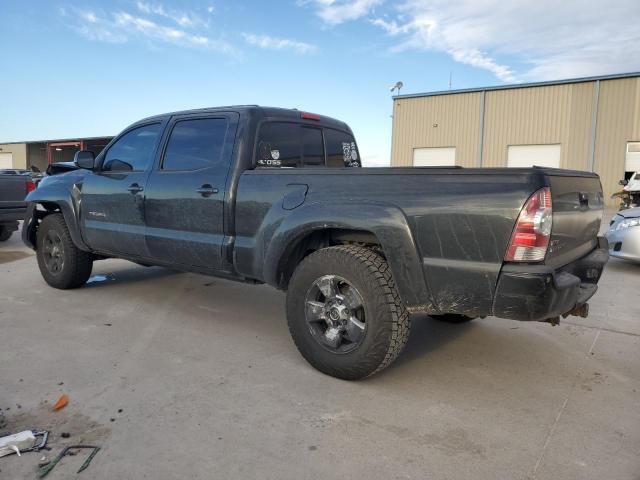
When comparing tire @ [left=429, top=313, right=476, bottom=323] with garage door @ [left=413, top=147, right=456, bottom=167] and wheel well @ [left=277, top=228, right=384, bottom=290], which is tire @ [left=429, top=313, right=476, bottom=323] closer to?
wheel well @ [left=277, top=228, right=384, bottom=290]

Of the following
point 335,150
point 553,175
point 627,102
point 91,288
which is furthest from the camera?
point 627,102

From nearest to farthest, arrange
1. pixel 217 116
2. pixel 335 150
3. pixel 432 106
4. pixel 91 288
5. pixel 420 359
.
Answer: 1. pixel 420 359
2. pixel 217 116
3. pixel 335 150
4. pixel 91 288
5. pixel 432 106

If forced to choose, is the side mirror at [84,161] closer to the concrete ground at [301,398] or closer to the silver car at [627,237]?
the concrete ground at [301,398]

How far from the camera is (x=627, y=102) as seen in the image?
22422 mm

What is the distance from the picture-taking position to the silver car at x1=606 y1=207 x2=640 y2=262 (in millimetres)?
6805

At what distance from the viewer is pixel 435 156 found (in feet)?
91.0

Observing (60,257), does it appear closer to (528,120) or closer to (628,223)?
(628,223)

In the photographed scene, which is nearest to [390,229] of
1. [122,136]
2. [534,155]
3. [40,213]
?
[122,136]

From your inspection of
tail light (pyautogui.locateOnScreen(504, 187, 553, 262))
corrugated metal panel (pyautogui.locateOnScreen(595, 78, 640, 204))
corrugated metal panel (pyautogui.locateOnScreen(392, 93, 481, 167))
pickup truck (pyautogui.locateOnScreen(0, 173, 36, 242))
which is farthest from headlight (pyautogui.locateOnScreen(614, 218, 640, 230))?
corrugated metal panel (pyautogui.locateOnScreen(392, 93, 481, 167))

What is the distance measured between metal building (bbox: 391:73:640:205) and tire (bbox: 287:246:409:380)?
23.2m

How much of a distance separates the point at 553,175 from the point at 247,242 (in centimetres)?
212

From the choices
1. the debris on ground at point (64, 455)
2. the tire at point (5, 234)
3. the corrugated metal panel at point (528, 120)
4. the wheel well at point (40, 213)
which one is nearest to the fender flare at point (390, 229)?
the debris on ground at point (64, 455)

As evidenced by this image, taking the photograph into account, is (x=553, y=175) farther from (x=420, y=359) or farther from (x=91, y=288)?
(x=91, y=288)

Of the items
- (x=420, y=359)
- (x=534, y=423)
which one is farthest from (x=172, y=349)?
(x=534, y=423)
